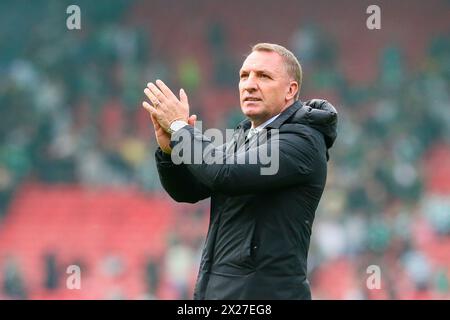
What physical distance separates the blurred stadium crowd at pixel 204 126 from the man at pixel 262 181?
5568mm

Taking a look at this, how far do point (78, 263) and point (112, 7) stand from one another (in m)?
3.58

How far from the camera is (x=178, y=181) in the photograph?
10.7 feet

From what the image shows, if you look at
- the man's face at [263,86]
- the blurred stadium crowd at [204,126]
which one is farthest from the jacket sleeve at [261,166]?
the blurred stadium crowd at [204,126]

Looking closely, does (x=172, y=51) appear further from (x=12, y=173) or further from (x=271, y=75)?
(x=271, y=75)

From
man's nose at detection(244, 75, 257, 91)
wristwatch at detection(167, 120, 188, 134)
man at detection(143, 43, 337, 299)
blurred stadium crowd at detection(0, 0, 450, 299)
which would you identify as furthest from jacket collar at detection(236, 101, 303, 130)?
blurred stadium crowd at detection(0, 0, 450, 299)

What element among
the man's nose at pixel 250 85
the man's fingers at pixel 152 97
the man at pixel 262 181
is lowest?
the man at pixel 262 181

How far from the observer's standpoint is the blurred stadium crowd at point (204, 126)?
9.68 meters

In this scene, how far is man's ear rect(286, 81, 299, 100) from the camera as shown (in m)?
3.15

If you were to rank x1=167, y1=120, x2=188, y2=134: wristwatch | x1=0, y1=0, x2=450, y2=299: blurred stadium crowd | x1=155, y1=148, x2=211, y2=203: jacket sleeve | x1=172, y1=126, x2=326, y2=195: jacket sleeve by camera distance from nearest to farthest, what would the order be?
x1=172, y1=126, x2=326, y2=195: jacket sleeve → x1=167, y1=120, x2=188, y2=134: wristwatch → x1=155, y1=148, x2=211, y2=203: jacket sleeve → x1=0, y1=0, x2=450, y2=299: blurred stadium crowd

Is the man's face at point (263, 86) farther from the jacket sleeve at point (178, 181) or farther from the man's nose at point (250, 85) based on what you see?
the jacket sleeve at point (178, 181)

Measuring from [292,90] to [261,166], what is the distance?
33 cm

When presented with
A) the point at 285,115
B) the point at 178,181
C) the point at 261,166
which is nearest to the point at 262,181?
the point at 261,166

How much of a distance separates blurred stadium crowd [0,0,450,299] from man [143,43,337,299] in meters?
5.57

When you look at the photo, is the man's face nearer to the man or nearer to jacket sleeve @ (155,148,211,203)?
the man
